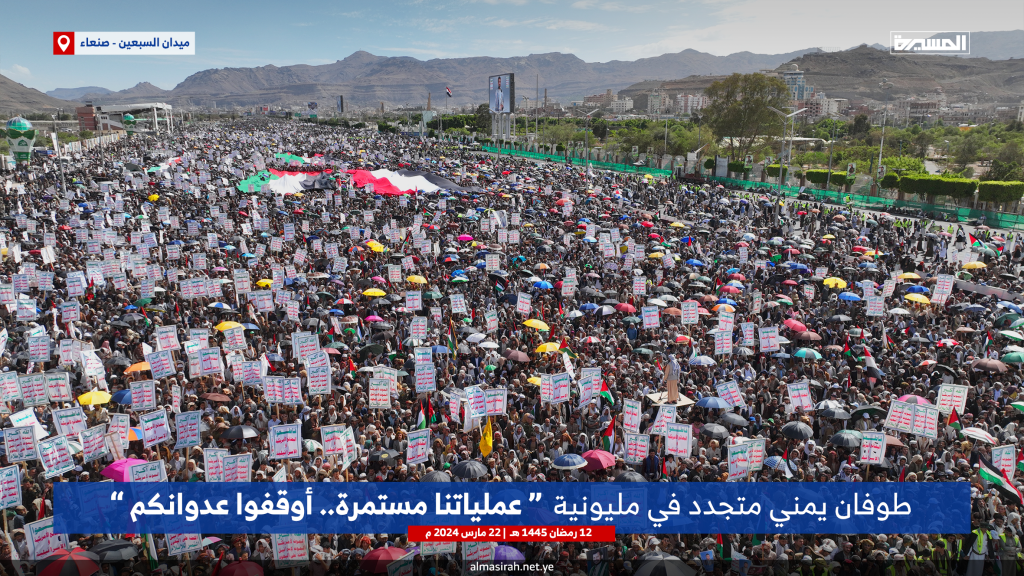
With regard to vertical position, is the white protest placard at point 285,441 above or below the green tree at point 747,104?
below

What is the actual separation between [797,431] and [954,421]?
278 cm

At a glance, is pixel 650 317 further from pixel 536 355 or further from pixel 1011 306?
pixel 1011 306

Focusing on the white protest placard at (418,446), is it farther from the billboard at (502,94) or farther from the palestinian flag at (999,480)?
the billboard at (502,94)

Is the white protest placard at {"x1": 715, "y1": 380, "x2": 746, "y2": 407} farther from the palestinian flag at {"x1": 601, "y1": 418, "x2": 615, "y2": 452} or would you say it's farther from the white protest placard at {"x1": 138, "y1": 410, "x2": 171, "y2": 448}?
the white protest placard at {"x1": 138, "y1": 410, "x2": 171, "y2": 448}

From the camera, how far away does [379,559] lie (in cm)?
708

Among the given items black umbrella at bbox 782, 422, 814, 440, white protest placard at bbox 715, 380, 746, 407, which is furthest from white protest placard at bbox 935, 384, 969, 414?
A: white protest placard at bbox 715, 380, 746, 407

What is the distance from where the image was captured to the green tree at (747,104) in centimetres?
5781

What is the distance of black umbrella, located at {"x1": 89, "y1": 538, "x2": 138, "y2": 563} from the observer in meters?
7.11

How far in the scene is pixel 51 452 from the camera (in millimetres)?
8969

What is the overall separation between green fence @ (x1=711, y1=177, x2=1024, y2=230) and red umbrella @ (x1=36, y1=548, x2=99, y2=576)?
39475 mm

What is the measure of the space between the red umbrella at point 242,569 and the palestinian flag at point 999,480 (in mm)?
8486

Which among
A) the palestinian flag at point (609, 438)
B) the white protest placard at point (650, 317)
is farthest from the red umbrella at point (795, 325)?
the palestinian flag at point (609, 438)

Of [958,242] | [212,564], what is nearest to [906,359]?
[212,564]

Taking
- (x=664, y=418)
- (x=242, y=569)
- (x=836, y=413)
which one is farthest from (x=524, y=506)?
(x=836, y=413)
